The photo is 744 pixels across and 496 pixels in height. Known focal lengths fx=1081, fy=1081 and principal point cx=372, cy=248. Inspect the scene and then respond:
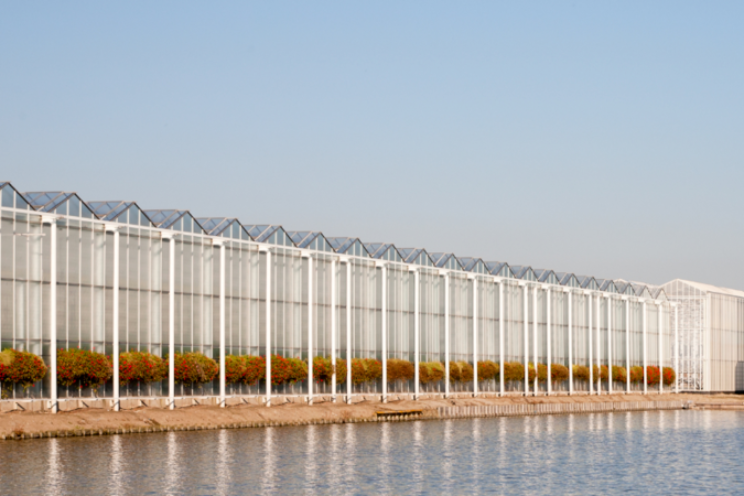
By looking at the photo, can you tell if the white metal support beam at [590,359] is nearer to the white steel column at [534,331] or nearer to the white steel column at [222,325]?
the white steel column at [534,331]

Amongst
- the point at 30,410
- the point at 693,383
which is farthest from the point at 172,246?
the point at 693,383

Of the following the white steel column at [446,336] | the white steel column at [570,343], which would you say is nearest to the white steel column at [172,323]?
the white steel column at [446,336]

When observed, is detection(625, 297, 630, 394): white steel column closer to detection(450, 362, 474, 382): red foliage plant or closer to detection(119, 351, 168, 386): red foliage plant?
detection(450, 362, 474, 382): red foliage plant

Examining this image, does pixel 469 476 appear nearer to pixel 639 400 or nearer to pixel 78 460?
pixel 78 460

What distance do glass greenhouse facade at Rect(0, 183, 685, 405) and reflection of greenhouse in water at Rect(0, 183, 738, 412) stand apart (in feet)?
0.39

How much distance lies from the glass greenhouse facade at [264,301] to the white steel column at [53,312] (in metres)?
0.13

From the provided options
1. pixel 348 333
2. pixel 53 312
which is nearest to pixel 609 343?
pixel 348 333

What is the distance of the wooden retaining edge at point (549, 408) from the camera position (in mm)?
102125

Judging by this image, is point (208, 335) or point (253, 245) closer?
point (208, 335)

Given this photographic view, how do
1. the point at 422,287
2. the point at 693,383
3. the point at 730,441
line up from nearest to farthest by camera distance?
the point at 730,441, the point at 422,287, the point at 693,383

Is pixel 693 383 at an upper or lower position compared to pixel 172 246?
lower

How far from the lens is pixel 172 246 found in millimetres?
81312

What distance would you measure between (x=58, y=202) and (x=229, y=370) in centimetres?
2003

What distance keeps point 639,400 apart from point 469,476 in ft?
308
